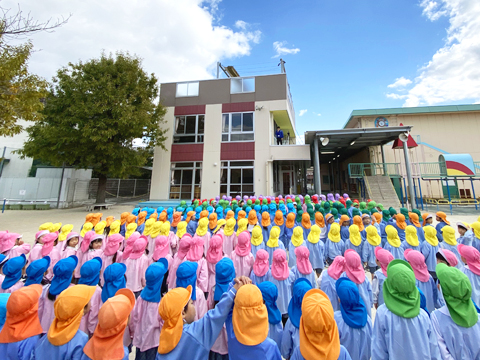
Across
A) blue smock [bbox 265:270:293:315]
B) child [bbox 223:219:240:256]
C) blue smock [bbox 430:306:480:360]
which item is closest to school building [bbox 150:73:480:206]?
child [bbox 223:219:240:256]

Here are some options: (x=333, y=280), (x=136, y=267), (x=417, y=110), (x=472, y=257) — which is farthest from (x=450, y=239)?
(x=417, y=110)

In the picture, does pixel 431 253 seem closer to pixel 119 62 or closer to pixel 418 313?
pixel 418 313

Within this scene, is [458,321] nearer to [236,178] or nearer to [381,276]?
[381,276]

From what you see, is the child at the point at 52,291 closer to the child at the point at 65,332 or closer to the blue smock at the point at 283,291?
the child at the point at 65,332

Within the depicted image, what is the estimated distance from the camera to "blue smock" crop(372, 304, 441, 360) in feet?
5.48

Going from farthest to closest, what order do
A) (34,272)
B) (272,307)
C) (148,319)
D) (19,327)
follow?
(34,272)
(148,319)
(272,307)
(19,327)

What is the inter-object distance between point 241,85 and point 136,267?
1505 cm

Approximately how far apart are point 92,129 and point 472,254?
14.9 meters

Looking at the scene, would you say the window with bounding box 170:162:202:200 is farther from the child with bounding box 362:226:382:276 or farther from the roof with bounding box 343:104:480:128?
the roof with bounding box 343:104:480:128

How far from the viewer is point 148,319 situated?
220 cm

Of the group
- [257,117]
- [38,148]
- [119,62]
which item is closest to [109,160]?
[38,148]

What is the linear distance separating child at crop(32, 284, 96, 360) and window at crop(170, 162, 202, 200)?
13488 millimetres

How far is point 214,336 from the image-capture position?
177cm

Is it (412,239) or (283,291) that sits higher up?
(412,239)
